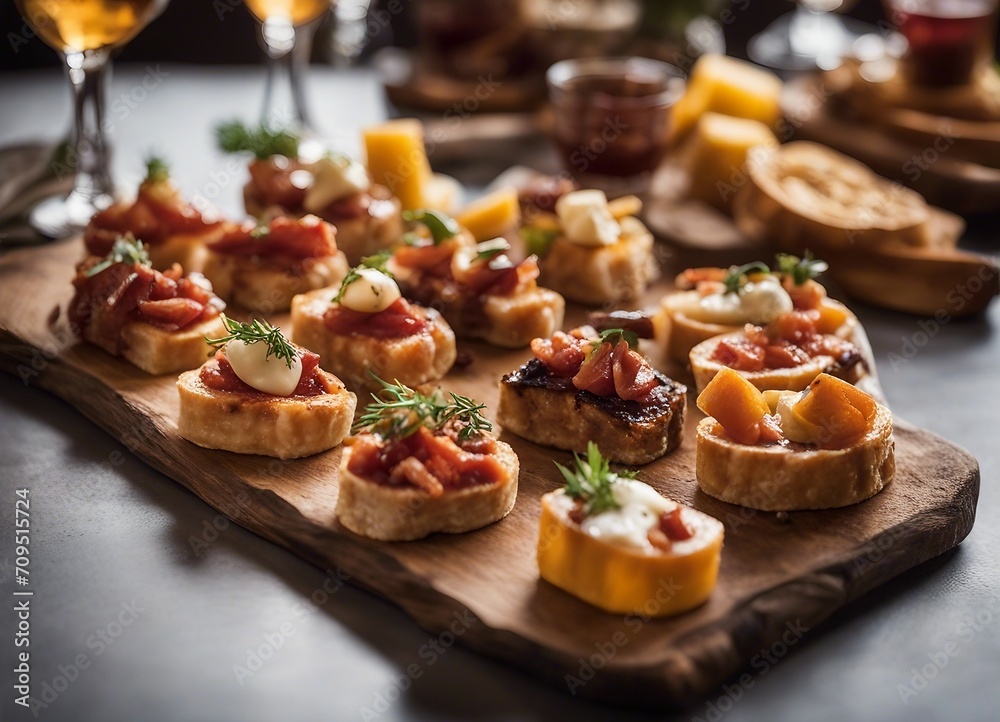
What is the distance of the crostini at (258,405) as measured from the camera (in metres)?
3.82

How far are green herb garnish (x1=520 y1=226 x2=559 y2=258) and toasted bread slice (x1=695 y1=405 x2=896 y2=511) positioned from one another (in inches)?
64.8

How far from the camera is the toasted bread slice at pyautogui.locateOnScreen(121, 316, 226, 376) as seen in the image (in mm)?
4340

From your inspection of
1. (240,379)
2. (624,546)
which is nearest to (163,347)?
(240,379)

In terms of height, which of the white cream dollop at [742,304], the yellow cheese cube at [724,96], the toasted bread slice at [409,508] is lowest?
the toasted bread slice at [409,508]

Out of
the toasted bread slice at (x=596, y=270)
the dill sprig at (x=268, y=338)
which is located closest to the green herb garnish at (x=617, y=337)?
the dill sprig at (x=268, y=338)

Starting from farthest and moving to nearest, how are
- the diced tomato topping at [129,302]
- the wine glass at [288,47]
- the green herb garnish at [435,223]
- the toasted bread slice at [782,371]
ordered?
the wine glass at [288,47]
the green herb garnish at [435,223]
the diced tomato topping at [129,302]
the toasted bread slice at [782,371]

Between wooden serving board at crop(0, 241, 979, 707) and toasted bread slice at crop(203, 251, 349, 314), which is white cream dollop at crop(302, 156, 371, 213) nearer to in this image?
toasted bread slice at crop(203, 251, 349, 314)

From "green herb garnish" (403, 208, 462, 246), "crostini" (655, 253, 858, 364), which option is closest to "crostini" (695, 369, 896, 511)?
"crostini" (655, 253, 858, 364)

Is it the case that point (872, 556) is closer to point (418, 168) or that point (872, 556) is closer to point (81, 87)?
point (418, 168)

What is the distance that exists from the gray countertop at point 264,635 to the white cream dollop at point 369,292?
3.03 ft

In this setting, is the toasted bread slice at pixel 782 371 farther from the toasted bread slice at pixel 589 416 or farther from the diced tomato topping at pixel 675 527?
the diced tomato topping at pixel 675 527

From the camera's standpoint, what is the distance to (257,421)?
12.5 feet

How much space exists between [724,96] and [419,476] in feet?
12.6

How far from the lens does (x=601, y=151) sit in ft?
19.8
